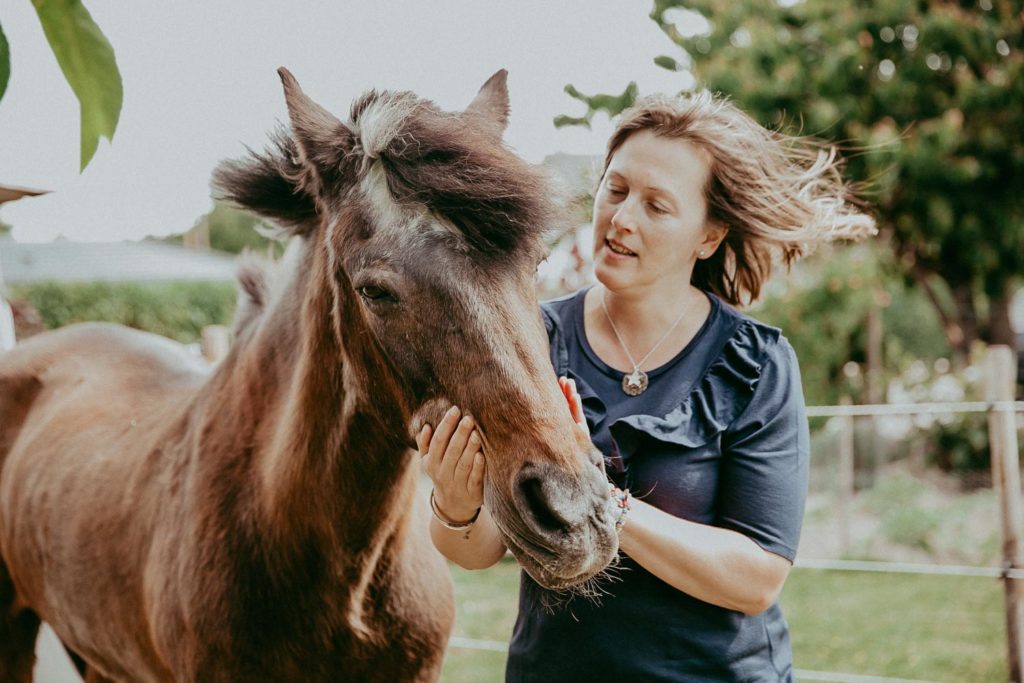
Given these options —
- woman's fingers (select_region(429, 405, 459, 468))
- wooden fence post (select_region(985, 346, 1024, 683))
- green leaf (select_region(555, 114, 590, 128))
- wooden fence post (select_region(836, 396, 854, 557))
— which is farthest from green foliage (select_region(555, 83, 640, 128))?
woman's fingers (select_region(429, 405, 459, 468))

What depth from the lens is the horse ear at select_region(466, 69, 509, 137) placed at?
215 cm

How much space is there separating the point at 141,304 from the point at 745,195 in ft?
61.0

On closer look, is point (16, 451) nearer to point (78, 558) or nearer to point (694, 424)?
point (78, 558)

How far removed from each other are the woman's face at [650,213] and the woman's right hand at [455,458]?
65 centimetres

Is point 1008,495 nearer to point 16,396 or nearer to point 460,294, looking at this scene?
point 460,294

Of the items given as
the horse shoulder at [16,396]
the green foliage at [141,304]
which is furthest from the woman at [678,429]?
the green foliage at [141,304]

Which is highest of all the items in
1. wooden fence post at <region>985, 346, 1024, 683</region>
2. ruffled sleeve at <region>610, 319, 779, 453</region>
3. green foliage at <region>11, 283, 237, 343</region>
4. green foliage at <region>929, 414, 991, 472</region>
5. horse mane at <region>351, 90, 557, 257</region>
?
horse mane at <region>351, 90, 557, 257</region>

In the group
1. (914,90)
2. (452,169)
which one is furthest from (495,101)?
(914,90)

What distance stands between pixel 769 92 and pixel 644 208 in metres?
9.15

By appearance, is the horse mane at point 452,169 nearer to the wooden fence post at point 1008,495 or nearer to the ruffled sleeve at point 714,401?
the ruffled sleeve at point 714,401

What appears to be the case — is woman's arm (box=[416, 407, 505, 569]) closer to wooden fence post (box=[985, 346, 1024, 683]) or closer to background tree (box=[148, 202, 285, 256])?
wooden fence post (box=[985, 346, 1024, 683])

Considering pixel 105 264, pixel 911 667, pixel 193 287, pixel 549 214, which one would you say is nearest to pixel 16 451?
pixel 549 214

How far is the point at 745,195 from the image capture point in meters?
2.12

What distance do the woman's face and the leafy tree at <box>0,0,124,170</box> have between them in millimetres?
1444
